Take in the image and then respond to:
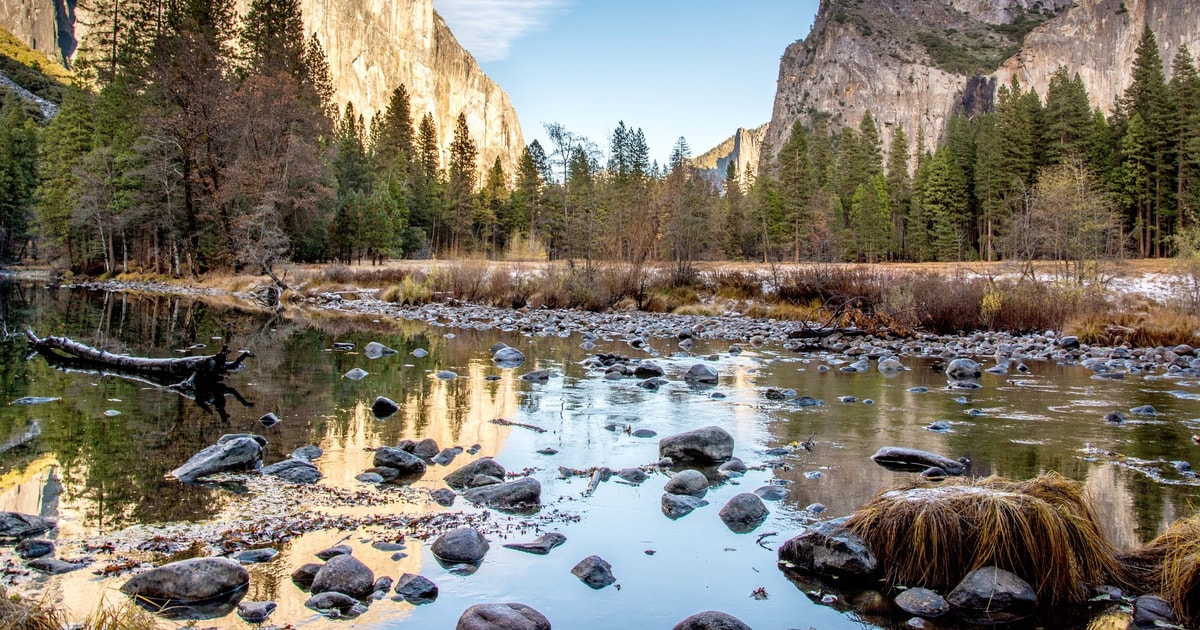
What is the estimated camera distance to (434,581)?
4238 millimetres

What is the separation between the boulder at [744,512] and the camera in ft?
17.7

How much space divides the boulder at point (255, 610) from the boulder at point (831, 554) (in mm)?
2994

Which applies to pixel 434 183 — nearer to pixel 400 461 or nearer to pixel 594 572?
pixel 400 461

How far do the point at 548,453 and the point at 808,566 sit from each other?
335cm

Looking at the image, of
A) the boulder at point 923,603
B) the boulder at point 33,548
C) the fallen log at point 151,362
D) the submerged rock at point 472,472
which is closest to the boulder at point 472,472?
the submerged rock at point 472,472

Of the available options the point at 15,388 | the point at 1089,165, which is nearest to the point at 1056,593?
the point at 15,388

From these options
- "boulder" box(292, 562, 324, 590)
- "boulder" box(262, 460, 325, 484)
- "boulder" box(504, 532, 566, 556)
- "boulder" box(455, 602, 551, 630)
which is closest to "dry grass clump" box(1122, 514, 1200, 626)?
"boulder" box(455, 602, 551, 630)

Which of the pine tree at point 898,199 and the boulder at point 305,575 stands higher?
the pine tree at point 898,199

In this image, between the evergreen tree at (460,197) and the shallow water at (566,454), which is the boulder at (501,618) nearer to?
the shallow water at (566,454)

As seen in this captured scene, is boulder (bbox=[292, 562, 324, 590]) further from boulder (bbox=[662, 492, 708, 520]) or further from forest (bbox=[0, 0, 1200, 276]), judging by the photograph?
forest (bbox=[0, 0, 1200, 276])

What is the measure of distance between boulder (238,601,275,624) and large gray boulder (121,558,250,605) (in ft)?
0.46

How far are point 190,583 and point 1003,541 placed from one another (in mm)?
4461

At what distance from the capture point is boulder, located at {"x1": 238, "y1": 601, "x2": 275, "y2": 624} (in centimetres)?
365

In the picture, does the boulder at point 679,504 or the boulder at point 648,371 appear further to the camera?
the boulder at point 648,371
